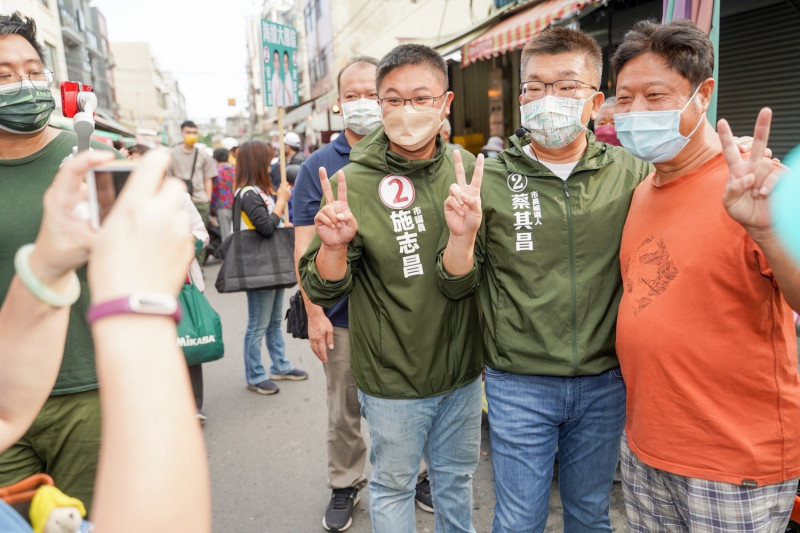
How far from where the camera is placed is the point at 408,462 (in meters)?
2.20

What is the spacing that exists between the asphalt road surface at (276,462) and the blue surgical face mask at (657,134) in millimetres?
1952

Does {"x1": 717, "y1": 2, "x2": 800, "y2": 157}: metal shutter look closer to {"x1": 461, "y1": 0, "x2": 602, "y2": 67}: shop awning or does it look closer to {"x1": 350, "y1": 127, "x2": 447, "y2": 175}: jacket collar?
{"x1": 461, "y1": 0, "x2": 602, "y2": 67}: shop awning

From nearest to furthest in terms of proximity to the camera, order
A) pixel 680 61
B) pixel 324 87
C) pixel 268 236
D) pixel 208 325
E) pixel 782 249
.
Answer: pixel 782 249, pixel 680 61, pixel 208 325, pixel 268 236, pixel 324 87

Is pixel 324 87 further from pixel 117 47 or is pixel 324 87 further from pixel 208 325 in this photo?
pixel 117 47

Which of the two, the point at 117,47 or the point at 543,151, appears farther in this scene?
the point at 117,47

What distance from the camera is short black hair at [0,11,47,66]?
208 centimetres

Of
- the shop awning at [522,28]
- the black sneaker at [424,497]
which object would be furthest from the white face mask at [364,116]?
the shop awning at [522,28]

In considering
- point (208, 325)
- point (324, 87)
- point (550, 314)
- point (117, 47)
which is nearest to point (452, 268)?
point (550, 314)

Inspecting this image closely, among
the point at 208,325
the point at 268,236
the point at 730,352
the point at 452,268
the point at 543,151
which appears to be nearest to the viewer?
the point at 730,352

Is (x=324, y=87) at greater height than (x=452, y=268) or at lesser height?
greater

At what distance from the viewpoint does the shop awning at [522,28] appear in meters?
6.13

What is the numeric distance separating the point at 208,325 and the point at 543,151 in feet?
8.05

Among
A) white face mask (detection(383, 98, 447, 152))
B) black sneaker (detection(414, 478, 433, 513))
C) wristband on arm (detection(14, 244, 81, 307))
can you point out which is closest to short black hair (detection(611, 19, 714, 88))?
white face mask (detection(383, 98, 447, 152))

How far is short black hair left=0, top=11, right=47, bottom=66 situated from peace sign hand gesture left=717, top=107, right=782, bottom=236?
7.76ft
